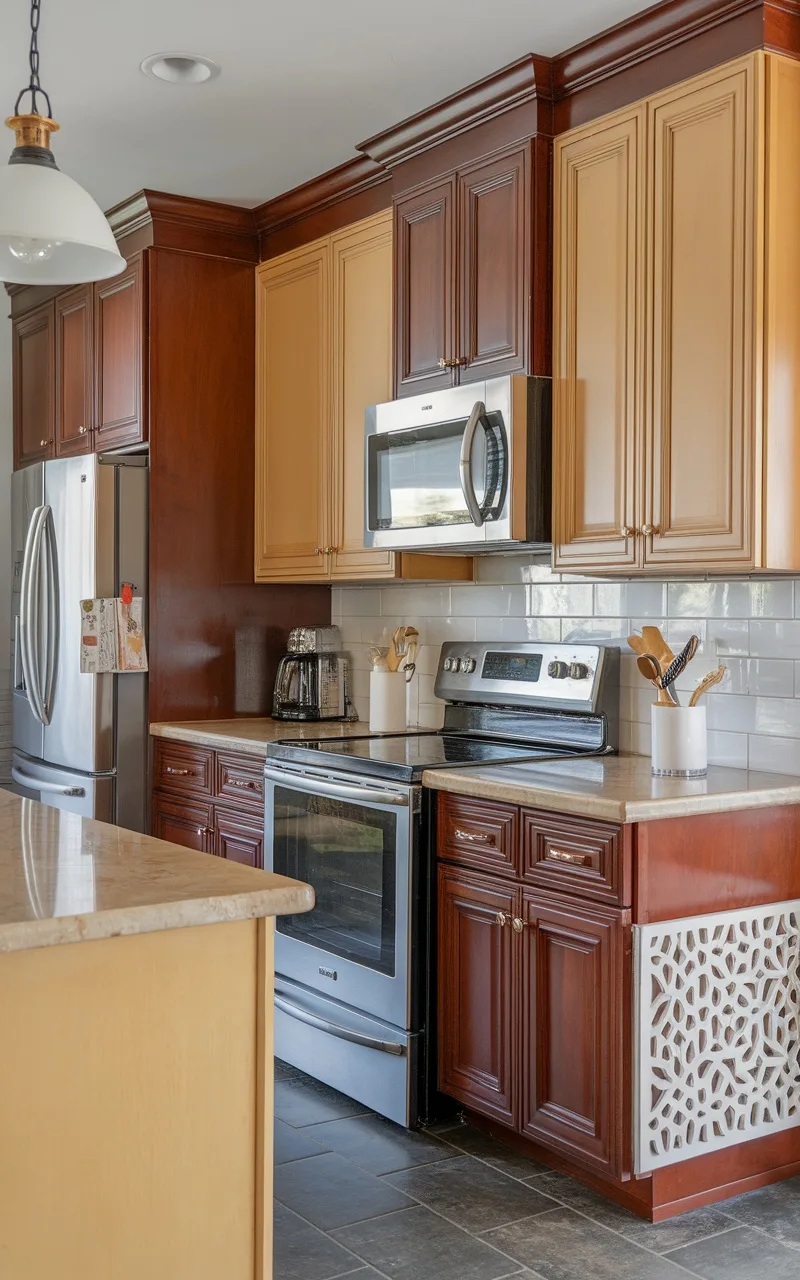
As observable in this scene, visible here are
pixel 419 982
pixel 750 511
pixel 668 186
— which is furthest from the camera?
Result: pixel 419 982

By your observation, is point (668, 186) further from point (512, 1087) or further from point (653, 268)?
point (512, 1087)

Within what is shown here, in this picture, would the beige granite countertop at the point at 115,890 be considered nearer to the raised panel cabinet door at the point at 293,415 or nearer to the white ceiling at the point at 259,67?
the white ceiling at the point at 259,67

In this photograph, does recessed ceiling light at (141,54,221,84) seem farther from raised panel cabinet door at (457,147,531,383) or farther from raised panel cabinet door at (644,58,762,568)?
raised panel cabinet door at (644,58,762,568)

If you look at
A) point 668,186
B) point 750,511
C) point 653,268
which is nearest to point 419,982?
point 750,511

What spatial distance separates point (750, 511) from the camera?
2.56 m

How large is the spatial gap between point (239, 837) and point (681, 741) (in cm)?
150

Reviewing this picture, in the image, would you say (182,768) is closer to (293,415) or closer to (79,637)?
(79,637)

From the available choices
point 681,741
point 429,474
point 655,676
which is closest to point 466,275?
point 429,474

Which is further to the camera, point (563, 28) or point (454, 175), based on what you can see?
point (454, 175)

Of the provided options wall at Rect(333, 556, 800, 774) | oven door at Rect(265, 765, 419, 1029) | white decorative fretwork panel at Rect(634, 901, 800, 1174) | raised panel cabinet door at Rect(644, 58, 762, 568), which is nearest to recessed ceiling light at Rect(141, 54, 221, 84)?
raised panel cabinet door at Rect(644, 58, 762, 568)

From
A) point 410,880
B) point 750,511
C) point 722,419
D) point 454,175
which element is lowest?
point 410,880

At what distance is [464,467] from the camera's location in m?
3.10

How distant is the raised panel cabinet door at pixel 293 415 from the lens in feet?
13.0

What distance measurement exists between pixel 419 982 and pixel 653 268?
5.73ft
